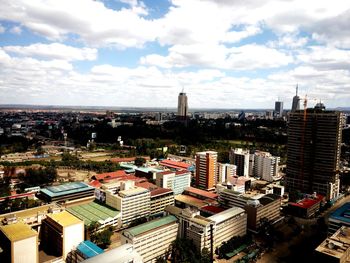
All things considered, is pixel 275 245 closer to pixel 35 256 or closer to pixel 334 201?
pixel 334 201

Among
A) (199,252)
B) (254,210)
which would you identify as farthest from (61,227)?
(254,210)

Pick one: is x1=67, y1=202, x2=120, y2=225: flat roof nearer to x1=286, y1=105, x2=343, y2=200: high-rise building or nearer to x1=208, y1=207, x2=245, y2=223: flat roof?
x1=208, y1=207, x2=245, y2=223: flat roof

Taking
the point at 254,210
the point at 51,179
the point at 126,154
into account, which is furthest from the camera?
the point at 126,154

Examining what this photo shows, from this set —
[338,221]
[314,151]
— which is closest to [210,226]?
[338,221]

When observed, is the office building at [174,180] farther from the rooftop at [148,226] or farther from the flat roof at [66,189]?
the rooftop at [148,226]

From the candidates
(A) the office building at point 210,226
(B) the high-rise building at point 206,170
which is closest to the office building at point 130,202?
(A) the office building at point 210,226
